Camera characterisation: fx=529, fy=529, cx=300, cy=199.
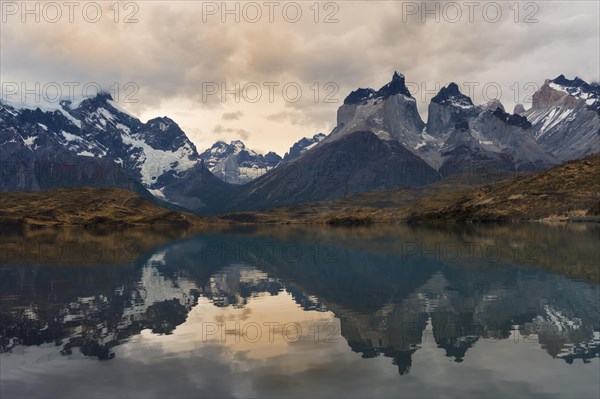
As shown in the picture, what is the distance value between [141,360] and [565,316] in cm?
3449

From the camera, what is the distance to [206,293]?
64.8 meters

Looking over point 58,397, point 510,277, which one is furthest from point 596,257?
point 58,397

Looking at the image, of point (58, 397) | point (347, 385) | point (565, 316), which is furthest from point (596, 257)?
point (58, 397)

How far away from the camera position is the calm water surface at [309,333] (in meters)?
29.8

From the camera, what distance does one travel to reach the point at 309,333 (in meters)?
42.4

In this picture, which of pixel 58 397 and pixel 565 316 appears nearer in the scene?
pixel 58 397

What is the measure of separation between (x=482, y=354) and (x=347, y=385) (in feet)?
36.4

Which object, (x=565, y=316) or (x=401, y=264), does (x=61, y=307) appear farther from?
(x=401, y=264)

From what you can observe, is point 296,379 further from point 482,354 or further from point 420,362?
point 482,354

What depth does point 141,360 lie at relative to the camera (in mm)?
34531

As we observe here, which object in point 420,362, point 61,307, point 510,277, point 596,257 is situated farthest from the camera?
point 596,257

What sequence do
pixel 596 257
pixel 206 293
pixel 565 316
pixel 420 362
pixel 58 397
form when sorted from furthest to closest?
pixel 596 257 → pixel 206 293 → pixel 565 316 → pixel 420 362 → pixel 58 397

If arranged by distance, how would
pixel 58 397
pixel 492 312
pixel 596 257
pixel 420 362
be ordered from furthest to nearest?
pixel 596 257 < pixel 492 312 < pixel 420 362 < pixel 58 397

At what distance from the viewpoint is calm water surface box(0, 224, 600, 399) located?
2975cm
